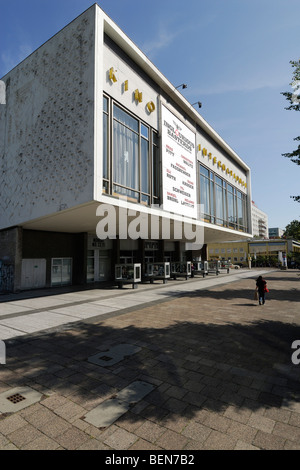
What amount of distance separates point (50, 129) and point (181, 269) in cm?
1874

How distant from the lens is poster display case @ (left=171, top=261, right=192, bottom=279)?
26.3 metres

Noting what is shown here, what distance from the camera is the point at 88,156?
40.4ft

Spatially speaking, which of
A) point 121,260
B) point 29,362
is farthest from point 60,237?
point 29,362

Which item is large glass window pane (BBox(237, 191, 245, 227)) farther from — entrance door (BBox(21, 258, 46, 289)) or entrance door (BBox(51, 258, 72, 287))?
entrance door (BBox(21, 258, 46, 289))

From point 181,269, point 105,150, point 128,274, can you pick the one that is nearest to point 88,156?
point 105,150

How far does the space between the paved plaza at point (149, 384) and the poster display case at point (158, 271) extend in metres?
13.1

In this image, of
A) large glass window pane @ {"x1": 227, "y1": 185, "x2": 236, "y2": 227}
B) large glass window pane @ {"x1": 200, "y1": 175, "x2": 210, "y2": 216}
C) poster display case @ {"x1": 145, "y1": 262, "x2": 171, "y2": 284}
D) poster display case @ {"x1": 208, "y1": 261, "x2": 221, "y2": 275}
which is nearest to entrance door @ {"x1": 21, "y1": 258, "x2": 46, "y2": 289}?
poster display case @ {"x1": 145, "y1": 262, "x2": 171, "y2": 284}

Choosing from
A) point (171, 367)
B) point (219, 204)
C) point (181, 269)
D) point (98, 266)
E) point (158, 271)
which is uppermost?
point (219, 204)

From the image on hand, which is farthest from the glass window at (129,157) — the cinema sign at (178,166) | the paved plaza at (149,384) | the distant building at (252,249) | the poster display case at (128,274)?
the distant building at (252,249)

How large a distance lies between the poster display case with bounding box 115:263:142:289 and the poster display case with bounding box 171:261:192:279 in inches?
314

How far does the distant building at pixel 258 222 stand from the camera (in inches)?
6235

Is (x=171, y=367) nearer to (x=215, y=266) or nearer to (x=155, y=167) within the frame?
(x=155, y=167)

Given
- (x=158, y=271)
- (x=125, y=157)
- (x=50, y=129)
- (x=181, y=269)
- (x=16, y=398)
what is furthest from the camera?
(x=181, y=269)

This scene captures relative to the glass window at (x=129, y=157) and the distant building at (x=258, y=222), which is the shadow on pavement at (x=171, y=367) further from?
the distant building at (x=258, y=222)
